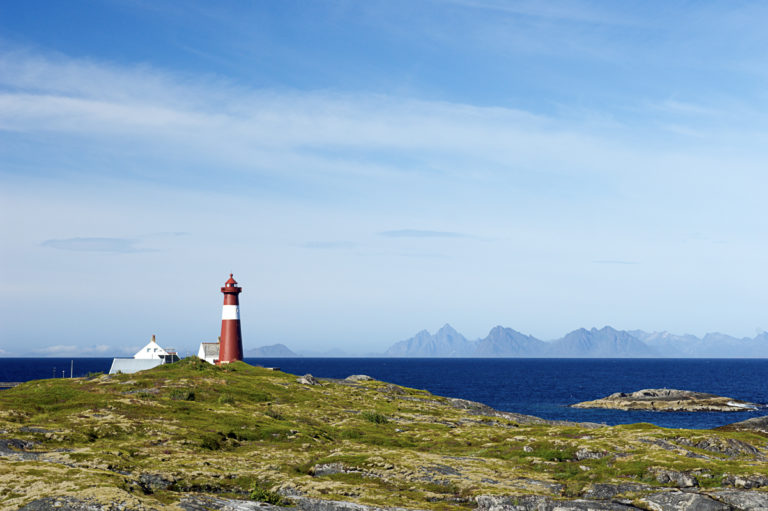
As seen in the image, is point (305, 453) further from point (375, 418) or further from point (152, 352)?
point (152, 352)

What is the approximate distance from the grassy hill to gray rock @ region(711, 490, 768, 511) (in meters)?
3.85

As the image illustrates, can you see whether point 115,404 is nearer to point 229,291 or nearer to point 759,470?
point 229,291

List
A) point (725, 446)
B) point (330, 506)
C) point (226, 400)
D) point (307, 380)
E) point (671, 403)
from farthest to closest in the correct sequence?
point (671, 403) → point (307, 380) → point (226, 400) → point (725, 446) → point (330, 506)

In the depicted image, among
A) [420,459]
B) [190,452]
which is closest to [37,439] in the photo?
[190,452]

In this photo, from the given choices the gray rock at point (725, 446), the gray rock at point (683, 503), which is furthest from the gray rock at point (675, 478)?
the gray rock at point (725, 446)

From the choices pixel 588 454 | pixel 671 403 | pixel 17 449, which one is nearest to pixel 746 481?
pixel 588 454

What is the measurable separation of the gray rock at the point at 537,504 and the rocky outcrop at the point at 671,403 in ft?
423

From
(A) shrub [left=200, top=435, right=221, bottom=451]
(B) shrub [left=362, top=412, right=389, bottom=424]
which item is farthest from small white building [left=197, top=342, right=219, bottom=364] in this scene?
(A) shrub [left=200, top=435, right=221, bottom=451]

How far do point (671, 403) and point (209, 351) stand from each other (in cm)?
11066

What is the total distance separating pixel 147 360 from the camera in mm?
132250

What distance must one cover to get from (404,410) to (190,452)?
137ft

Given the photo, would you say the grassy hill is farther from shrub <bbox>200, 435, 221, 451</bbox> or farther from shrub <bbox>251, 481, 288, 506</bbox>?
shrub <bbox>200, 435, 221, 451</bbox>

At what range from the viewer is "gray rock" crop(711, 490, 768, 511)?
1592 inches

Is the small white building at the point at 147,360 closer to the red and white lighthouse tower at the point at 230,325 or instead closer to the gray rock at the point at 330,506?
the red and white lighthouse tower at the point at 230,325
